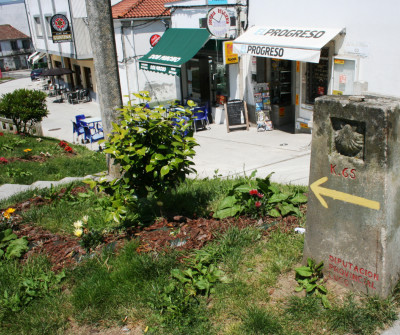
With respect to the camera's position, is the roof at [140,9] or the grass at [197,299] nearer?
the grass at [197,299]

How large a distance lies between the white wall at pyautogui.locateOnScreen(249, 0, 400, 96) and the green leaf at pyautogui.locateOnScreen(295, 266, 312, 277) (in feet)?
25.0

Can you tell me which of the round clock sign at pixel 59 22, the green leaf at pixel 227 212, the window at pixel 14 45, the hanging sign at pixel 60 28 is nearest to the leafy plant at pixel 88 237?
the green leaf at pixel 227 212

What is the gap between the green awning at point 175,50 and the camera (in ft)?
51.6

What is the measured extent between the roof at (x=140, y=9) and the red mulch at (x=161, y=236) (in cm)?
1668

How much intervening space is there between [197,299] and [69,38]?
75.5 ft

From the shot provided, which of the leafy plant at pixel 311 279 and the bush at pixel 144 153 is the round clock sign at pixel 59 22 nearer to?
the bush at pixel 144 153

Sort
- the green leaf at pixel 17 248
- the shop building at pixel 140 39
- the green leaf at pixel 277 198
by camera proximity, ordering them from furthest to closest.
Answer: the shop building at pixel 140 39 → the green leaf at pixel 277 198 → the green leaf at pixel 17 248

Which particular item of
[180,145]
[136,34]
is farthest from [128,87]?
[180,145]

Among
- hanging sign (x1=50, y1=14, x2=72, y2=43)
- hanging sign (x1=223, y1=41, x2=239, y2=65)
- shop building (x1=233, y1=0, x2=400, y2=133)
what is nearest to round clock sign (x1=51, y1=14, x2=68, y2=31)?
hanging sign (x1=50, y1=14, x2=72, y2=43)

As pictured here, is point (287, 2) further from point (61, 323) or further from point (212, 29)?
point (61, 323)

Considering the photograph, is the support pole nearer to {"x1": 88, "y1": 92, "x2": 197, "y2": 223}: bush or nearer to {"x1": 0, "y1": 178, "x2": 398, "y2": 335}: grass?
{"x1": 88, "y1": 92, "x2": 197, "y2": 223}: bush

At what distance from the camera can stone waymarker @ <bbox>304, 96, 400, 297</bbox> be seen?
3.27m

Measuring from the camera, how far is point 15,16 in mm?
64938

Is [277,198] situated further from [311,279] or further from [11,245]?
[11,245]
